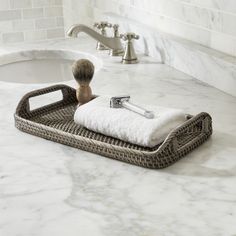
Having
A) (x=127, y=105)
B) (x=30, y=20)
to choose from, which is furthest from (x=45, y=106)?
(x=30, y=20)

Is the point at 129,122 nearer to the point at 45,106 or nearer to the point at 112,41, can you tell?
the point at 45,106

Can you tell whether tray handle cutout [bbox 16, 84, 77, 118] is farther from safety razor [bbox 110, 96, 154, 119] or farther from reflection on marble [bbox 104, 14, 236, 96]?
reflection on marble [bbox 104, 14, 236, 96]

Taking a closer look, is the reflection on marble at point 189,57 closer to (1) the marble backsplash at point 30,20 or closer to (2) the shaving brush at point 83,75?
(2) the shaving brush at point 83,75

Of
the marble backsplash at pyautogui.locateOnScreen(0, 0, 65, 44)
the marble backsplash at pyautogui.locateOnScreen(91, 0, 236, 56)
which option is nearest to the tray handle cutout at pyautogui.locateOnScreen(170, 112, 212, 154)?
the marble backsplash at pyautogui.locateOnScreen(91, 0, 236, 56)

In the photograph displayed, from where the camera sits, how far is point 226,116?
3.77ft

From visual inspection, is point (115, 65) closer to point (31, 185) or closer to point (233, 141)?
point (233, 141)

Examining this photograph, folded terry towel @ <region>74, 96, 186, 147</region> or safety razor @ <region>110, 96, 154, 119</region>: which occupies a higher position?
safety razor @ <region>110, 96, 154, 119</region>

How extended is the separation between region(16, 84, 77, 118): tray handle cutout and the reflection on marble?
40 centimetres

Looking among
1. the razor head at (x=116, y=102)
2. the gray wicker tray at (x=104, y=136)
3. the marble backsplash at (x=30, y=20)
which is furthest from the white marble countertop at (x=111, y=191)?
the marble backsplash at (x=30, y=20)

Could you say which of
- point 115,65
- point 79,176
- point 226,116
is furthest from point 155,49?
point 79,176

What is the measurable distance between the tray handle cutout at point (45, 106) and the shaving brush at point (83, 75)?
0.08 metres

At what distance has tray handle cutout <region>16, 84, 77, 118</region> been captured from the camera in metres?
1.13

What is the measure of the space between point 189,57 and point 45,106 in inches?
19.6

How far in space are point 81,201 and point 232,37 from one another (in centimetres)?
73
